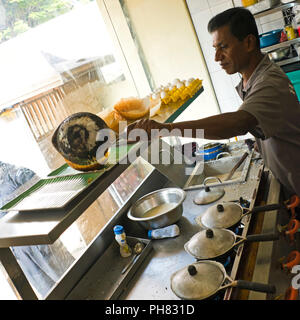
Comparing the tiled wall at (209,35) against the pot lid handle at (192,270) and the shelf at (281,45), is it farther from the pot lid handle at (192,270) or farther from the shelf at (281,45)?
the pot lid handle at (192,270)

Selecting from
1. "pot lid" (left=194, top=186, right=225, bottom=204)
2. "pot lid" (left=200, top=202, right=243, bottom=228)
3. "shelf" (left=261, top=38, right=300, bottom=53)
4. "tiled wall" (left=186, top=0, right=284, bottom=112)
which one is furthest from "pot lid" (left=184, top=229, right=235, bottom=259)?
"tiled wall" (left=186, top=0, right=284, bottom=112)

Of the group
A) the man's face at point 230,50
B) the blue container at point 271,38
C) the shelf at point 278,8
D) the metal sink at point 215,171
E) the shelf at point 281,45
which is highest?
the shelf at point 278,8

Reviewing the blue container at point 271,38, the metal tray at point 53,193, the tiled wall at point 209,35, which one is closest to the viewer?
the metal tray at point 53,193

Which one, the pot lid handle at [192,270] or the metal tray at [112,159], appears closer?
the pot lid handle at [192,270]

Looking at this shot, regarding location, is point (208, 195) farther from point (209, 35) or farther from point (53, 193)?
point (209, 35)

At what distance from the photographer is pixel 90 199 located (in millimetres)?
1310

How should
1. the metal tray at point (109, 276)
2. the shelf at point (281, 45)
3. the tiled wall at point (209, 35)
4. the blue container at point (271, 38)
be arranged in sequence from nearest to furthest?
the metal tray at point (109, 276) → the shelf at point (281, 45) → the blue container at point (271, 38) → the tiled wall at point (209, 35)

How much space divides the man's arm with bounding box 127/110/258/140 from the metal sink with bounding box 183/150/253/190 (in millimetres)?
833

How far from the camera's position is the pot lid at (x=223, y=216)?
64.9 inches

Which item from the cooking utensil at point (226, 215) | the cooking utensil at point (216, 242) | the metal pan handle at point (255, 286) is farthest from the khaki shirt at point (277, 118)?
the metal pan handle at point (255, 286)

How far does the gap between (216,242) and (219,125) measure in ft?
1.81

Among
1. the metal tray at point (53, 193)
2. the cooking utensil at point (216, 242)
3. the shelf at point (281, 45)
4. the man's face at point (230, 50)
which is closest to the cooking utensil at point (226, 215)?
the cooking utensil at point (216, 242)

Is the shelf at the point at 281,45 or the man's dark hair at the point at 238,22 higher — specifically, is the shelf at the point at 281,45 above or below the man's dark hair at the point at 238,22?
below
